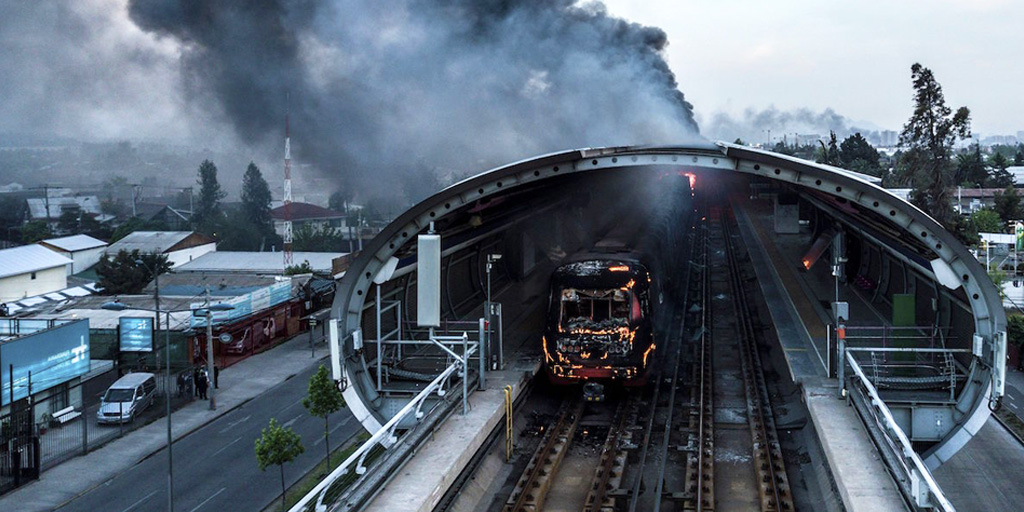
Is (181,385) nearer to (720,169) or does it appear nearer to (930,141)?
(720,169)

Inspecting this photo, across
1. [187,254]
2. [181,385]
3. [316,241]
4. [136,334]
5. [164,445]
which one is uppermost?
[316,241]

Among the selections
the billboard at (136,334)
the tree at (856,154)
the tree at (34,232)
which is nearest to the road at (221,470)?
the billboard at (136,334)

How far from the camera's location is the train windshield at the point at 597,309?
1745 centimetres

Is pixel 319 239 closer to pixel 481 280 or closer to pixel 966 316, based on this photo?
pixel 481 280

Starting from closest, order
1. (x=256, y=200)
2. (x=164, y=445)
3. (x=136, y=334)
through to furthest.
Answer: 1. (x=164, y=445)
2. (x=136, y=334)
3. (x=256, y=200)

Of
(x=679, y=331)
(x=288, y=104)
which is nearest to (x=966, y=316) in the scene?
(x=679, y=331)

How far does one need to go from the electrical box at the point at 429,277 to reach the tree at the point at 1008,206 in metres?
58.5

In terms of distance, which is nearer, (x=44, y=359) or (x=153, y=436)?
(x=44, y=359)

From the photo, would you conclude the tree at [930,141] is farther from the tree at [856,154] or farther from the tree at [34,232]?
the tree at [34,232]

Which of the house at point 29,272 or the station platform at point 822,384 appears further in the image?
A: the house at point 29,272

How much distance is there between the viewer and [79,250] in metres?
56.2

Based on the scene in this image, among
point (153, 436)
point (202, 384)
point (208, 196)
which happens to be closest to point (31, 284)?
point (202, 384)

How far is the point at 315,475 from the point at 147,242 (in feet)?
136

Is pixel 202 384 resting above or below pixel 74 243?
below
